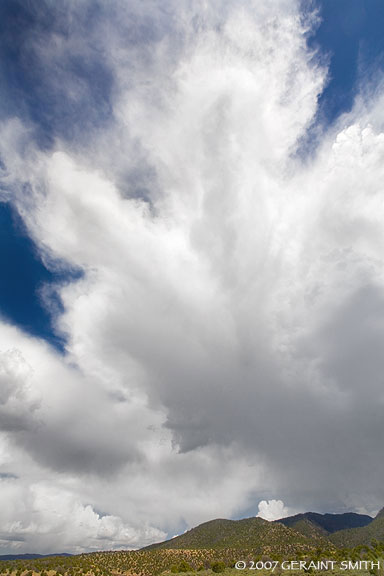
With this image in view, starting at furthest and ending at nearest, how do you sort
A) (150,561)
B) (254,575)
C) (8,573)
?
(150,561) → (8,573) → (254,575)

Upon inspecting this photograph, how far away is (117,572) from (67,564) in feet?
65.3

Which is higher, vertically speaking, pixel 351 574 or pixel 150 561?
pixel 351 574

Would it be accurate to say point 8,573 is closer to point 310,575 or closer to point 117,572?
point 117,572

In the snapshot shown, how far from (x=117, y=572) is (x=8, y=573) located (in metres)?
42.1

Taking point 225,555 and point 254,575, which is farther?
point 225,555

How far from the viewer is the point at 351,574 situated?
271ft

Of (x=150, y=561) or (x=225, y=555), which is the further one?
(x=225, y=555)

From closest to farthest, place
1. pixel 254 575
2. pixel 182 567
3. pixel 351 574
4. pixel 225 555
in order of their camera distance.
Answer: pixel 351 574 < pixel 254 575 < pixel 182 567 < pixel 225 555

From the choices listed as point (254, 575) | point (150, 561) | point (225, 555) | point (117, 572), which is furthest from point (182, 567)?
point (225, 555)

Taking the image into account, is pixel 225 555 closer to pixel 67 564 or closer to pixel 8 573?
pixel 67 564

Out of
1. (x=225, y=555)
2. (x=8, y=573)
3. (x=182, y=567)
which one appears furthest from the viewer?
(x=225, y=555)

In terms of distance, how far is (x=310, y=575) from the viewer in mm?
83062

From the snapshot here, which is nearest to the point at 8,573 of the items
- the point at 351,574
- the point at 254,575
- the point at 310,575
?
the point at 254,575

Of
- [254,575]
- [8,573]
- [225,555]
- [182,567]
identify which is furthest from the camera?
[225,555]
